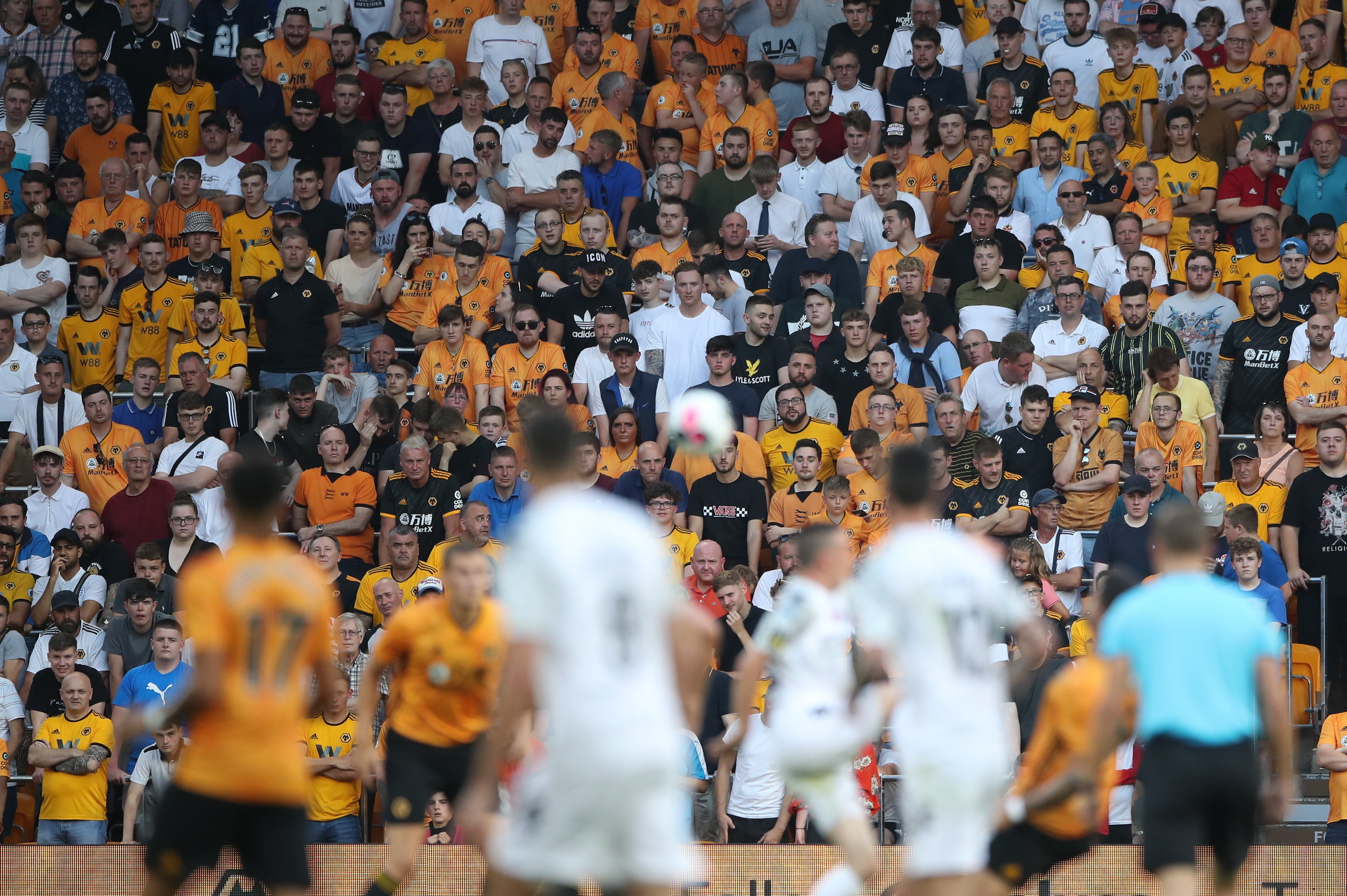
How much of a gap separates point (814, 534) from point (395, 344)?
986 cm

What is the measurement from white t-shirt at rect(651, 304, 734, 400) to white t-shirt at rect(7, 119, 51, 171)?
8.17 metres

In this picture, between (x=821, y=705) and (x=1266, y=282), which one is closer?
(x=821, y=705)

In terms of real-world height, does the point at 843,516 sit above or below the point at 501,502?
below

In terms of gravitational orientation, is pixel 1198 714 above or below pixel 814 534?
below

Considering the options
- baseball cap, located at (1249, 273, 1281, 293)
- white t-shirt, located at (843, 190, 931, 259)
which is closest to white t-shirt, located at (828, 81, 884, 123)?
white t-shirt, located at (843, 190, 931, 259)

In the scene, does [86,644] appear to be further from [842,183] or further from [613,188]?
[842,183]

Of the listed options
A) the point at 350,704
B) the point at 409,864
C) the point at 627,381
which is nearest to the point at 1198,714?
the point at 409,864

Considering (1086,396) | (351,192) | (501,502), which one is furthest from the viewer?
(351,192)

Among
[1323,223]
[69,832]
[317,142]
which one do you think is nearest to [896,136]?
[1323,223]

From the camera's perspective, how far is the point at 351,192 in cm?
1858

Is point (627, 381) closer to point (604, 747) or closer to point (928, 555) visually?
point (928, 555)

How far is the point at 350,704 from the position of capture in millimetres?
13023

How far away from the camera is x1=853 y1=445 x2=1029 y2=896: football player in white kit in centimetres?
677

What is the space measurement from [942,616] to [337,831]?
7.28 meters
